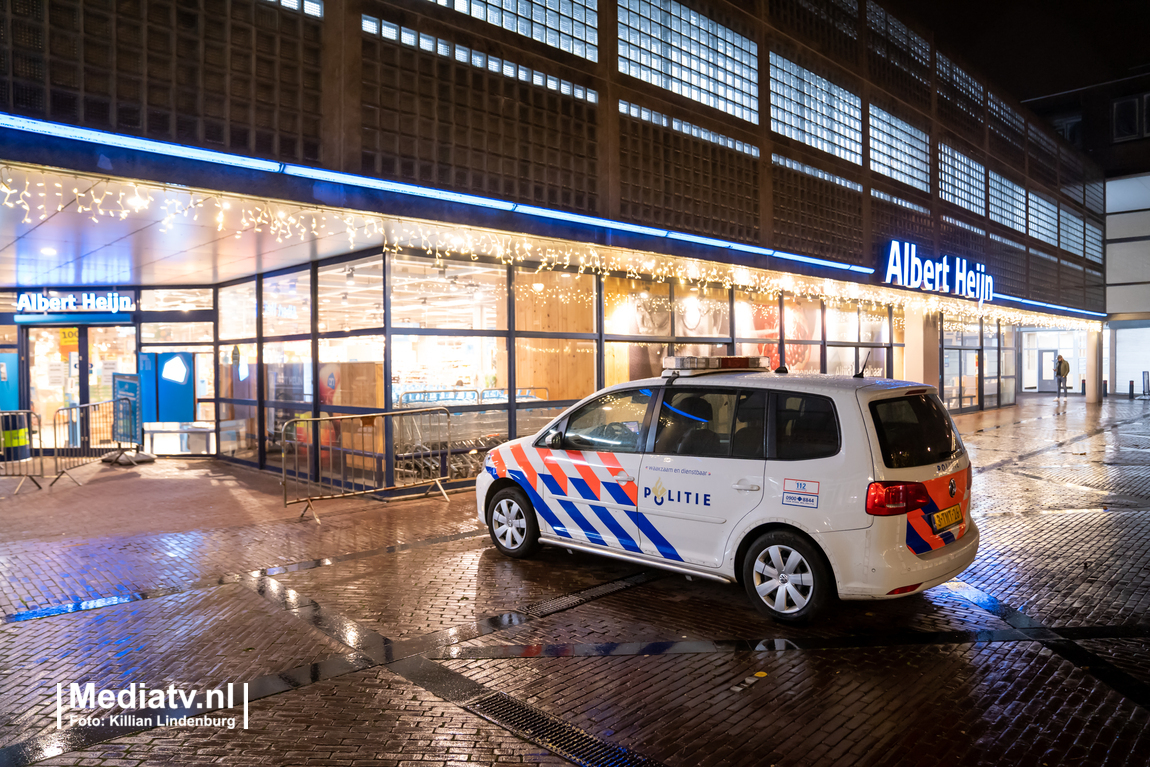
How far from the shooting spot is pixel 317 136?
8031 mm

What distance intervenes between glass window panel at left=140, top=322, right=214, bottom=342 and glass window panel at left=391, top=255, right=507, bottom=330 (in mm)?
6573

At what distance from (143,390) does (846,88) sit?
54.7 feet

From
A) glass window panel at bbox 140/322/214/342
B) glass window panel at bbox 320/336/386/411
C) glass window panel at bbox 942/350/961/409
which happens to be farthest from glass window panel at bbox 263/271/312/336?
glass window panel at bbox 942/350/961/409

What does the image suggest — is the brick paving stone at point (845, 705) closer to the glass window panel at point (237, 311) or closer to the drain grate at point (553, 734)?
the drain grate at point (553, 734)

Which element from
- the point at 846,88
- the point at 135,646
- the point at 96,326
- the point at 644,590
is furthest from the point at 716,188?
the point at 96,326

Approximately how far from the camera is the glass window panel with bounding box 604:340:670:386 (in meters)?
12.9

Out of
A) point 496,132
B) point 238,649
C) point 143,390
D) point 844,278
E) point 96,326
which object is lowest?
point 238,649

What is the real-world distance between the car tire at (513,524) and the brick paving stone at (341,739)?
8.86 ft

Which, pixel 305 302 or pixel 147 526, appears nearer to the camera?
pixel 147 526

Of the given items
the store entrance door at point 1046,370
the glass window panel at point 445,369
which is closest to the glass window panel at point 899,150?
the glass window panel at point 445,369

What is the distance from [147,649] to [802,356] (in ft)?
50.5

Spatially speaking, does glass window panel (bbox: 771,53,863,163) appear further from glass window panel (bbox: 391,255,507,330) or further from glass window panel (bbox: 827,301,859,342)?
glass window panel (bbox: 391,255,507,330)

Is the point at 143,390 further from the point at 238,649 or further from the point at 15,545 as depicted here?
the point at 238,649

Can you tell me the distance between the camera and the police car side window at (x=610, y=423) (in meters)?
6.16
